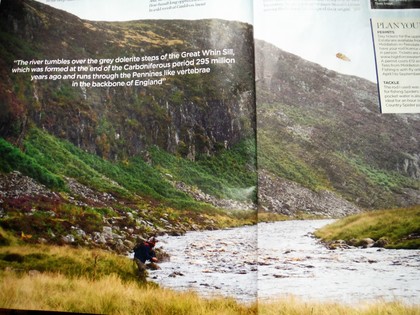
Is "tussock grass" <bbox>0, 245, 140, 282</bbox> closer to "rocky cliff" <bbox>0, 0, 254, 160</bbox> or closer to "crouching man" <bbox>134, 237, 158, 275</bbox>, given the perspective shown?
"crouching man" <bbox>134, 237, 158, 275</bbox>

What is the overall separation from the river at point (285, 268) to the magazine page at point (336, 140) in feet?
0.03

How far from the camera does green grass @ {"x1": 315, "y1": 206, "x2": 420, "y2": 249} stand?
9.00ft

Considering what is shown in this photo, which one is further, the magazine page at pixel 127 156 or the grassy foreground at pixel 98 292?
the magazine page at pixel 127 156

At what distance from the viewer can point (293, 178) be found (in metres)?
2.96

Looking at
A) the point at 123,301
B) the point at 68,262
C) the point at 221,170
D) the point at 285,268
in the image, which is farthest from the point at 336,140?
the point at 68,262

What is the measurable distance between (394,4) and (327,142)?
1321 mm

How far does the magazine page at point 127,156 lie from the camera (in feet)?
8.80

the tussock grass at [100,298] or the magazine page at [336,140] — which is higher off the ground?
the magazine page at [336,140]

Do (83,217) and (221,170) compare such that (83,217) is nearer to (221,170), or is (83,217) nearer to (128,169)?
(128,169)

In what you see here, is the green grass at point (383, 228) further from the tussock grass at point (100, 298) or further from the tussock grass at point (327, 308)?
the tussock grass at point (100, 298)

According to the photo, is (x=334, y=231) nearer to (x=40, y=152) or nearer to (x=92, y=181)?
(x=92, y=181)

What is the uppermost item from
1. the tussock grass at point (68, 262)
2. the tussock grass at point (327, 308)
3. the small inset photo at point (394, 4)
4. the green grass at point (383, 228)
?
the small inset photo at point (394, 4)

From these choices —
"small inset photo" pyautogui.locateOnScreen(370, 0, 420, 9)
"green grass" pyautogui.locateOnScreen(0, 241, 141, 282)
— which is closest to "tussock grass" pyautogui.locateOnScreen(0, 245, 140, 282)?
"green grass" pyautogui.locateOnScreen(0, 241, 141, 282)

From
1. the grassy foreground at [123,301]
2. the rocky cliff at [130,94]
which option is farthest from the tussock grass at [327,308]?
the rocky cliff at [130,94]
